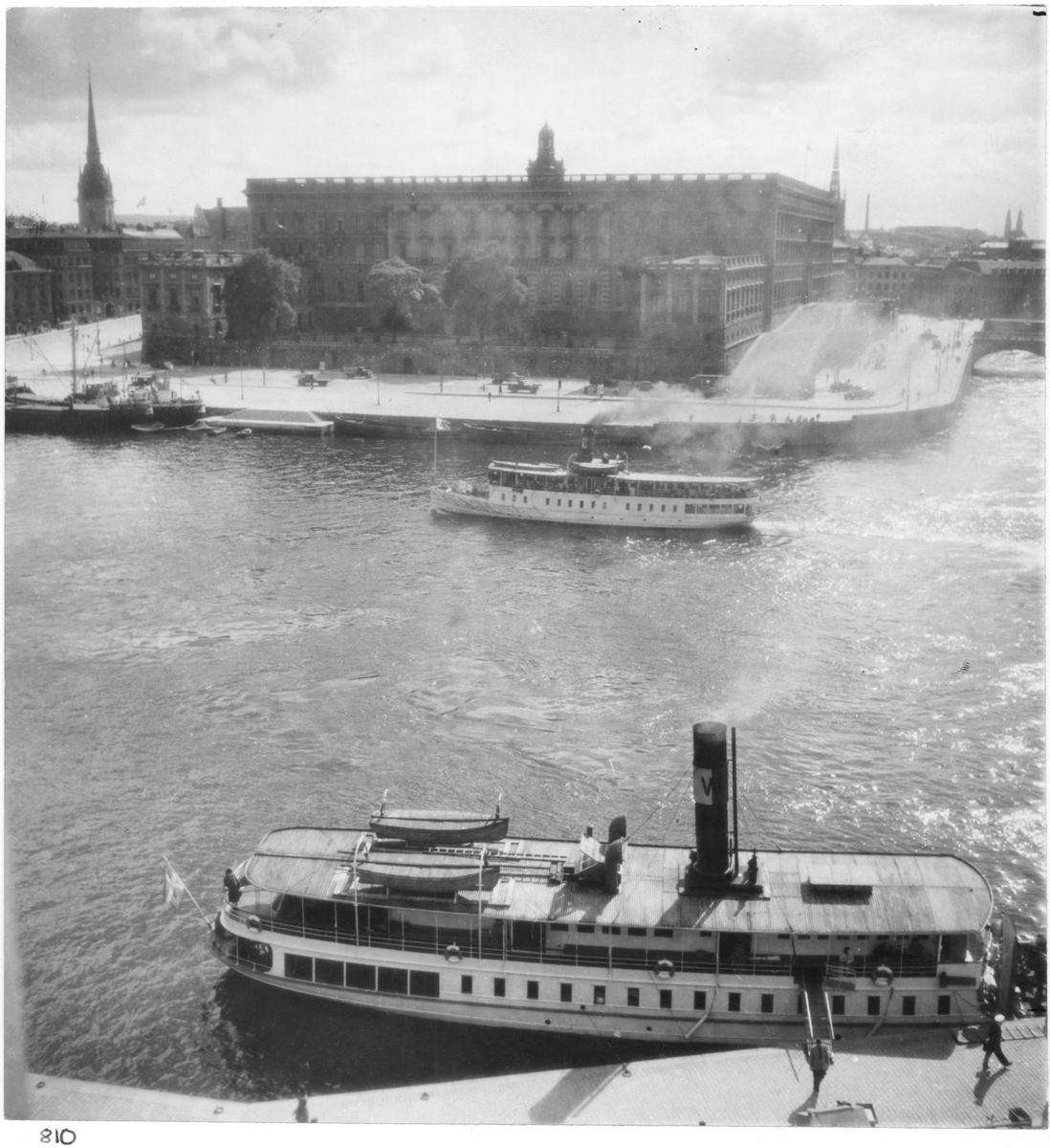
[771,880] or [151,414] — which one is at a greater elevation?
[151,414]

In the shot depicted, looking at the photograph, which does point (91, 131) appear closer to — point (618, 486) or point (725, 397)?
point (618, 486)

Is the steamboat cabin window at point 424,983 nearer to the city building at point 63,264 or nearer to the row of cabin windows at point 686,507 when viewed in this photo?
the row of cabin windows at point 686,507

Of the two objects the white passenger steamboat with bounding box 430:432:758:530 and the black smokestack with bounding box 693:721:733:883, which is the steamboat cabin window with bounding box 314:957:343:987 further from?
the white passenger steamboat with bounding box 430:432:758:530

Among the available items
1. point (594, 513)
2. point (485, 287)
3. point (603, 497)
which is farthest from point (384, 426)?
point (603, 497)

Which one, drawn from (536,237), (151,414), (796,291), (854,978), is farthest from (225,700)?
(796,291)

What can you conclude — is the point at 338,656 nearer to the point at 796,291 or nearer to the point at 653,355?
the point at 653,355

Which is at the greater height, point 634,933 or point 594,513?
point 594,513

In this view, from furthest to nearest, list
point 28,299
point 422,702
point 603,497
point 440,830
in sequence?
1. point 28,299
2. point 603,497
3. point 422,702
4. point 440,830
